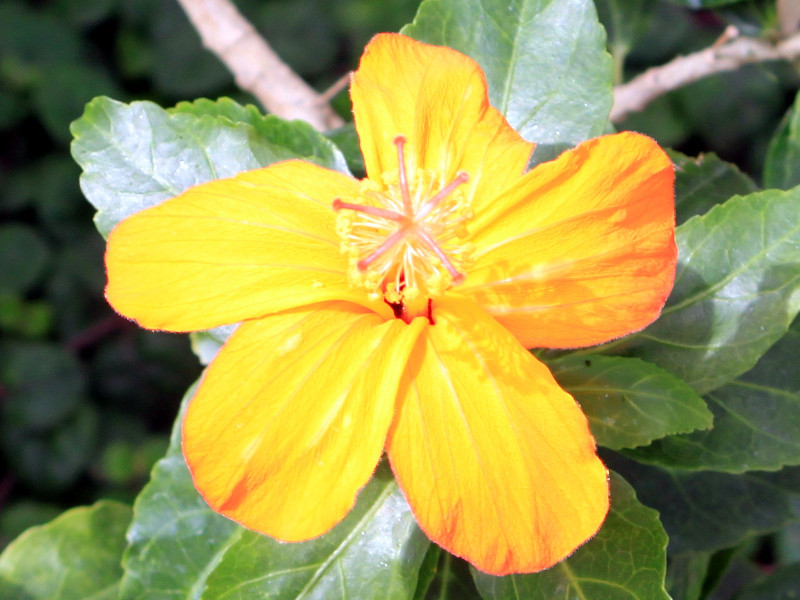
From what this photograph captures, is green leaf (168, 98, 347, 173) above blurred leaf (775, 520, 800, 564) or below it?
above

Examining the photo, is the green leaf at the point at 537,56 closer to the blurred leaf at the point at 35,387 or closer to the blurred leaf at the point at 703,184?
the blurred leaf at the point at 703,184

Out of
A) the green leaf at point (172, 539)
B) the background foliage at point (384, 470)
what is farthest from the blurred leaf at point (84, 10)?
the green leaf at point (172, 539)

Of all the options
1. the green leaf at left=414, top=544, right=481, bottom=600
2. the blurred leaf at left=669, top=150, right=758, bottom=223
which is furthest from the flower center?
the blurred leaf at left=669, top=150, right=758, bottom=223

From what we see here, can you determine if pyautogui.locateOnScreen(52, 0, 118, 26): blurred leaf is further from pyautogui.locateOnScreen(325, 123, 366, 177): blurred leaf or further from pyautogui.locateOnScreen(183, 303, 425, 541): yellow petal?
pyautogui.locateOnScreen(183, 303, 425, 541): yellow petal

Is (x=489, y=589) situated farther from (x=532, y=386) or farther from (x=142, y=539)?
(x=142, y=539)

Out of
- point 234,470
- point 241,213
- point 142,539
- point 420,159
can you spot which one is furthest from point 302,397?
point 142,539

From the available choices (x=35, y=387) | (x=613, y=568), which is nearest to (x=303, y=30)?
(x=35, y=387)

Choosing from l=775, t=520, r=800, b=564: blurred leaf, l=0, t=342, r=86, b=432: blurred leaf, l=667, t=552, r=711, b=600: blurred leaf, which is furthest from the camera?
l=0, t=342, r=86, b=432: blurred leaf
